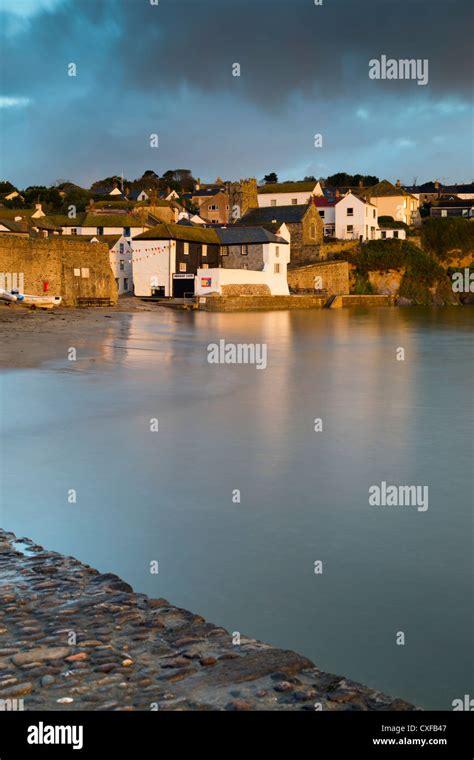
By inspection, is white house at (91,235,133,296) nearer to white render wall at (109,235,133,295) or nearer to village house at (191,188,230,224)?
white render wall at (109,235,133,295)

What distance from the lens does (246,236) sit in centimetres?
5350

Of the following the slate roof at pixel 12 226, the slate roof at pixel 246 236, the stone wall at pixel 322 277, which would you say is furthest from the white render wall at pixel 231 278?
the slate roof at pixel 12 226

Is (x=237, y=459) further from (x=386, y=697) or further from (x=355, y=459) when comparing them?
(x=386, y=697)

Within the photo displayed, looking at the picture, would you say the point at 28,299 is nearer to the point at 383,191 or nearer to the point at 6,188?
the point at 383,191

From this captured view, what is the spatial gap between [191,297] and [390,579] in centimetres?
4497

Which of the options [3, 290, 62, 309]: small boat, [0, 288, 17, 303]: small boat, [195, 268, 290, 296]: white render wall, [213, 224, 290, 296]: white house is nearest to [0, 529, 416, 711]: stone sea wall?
[0, 288, 17, 303]: small boat

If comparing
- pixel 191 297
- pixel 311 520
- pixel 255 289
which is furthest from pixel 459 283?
pixel 311 520

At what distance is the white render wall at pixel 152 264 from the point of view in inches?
1907

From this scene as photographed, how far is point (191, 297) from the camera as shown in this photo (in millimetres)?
50219

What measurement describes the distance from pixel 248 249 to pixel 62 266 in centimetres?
1680

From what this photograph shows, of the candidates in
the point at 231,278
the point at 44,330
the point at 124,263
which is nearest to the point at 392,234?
the point at 231,278

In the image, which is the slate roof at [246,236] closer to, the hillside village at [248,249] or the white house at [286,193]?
the hillside village at [248,249]

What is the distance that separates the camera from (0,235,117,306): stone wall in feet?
122

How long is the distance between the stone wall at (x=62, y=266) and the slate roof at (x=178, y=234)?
6.17 meters
